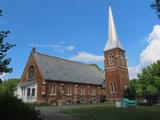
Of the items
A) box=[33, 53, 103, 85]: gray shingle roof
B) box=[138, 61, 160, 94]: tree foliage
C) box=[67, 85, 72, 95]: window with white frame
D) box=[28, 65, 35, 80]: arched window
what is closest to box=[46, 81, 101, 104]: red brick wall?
box=[67, 85, 72, 95]: window with white frame

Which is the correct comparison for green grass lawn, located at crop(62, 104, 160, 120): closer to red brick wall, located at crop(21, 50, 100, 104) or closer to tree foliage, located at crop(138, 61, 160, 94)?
tree foliage, located at crop(138, 61, 160, 94)

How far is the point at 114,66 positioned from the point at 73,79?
1217 cm

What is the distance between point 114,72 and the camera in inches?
2506

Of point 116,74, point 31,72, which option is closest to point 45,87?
point 31,72

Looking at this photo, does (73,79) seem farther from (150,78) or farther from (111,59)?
(150,78)

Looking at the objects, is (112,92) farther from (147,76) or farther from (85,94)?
(147,76)

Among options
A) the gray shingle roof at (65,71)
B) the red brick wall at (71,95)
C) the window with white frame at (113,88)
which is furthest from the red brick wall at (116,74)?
the gray shingle roof at (65,71)

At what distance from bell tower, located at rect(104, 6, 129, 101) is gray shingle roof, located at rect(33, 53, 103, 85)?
5.45 m

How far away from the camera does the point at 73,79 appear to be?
60062 mm

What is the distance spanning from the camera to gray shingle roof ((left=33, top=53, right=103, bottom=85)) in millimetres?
55531

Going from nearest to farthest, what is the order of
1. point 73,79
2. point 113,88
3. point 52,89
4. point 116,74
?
1. point 52,89
2. point 73,79
3. point 116,74
4. point 113,88

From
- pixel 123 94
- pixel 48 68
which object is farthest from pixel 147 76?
pixel 48 68

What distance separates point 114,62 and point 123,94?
930 centimetres

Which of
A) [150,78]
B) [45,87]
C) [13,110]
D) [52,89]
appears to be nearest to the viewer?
[13,110]
